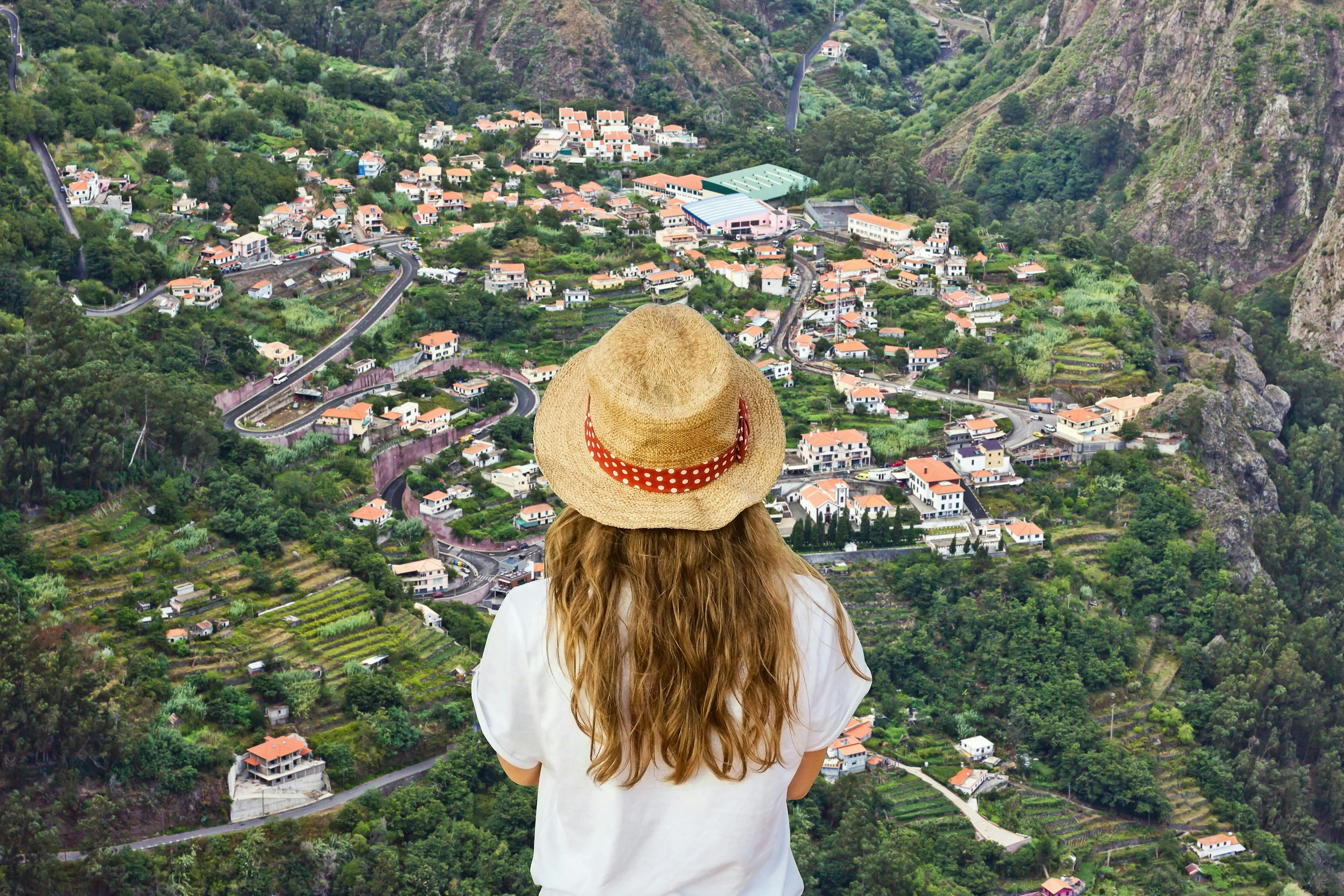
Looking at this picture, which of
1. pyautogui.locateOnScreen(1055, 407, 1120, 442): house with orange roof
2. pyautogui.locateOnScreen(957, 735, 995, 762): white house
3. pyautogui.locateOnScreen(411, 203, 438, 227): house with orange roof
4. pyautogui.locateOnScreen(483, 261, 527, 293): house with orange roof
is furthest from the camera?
pyautogui.locateOnScreen(411, 203, 438, 227): house with orange roof

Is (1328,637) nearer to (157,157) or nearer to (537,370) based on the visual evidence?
(537,370)

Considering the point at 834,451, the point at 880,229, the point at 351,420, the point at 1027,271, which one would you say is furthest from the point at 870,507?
the point at 880,229

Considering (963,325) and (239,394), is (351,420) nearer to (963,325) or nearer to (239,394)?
(239,394)

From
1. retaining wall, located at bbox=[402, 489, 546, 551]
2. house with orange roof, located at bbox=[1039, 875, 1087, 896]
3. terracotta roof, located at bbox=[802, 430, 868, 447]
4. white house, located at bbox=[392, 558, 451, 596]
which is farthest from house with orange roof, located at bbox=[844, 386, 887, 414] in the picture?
house with orange roof, located at bbox=[1039, 875, 1087, 896]

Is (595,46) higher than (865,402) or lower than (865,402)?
higher

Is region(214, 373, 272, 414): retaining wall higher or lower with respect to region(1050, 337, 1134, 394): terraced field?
lower

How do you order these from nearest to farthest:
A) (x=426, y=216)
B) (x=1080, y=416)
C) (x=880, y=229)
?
(x=1080, y=416) → (x=426, y=216) → (x=880, y=229)

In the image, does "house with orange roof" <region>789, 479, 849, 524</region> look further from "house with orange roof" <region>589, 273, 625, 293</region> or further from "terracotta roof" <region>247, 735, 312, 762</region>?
"terracotta roof" <region>247, 735, 312, 762</region>

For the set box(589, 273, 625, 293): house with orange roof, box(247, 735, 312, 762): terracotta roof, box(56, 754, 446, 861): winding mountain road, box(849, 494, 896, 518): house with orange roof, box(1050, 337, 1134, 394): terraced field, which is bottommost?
A: box(56, 754, 446, 861): winding mountain road
